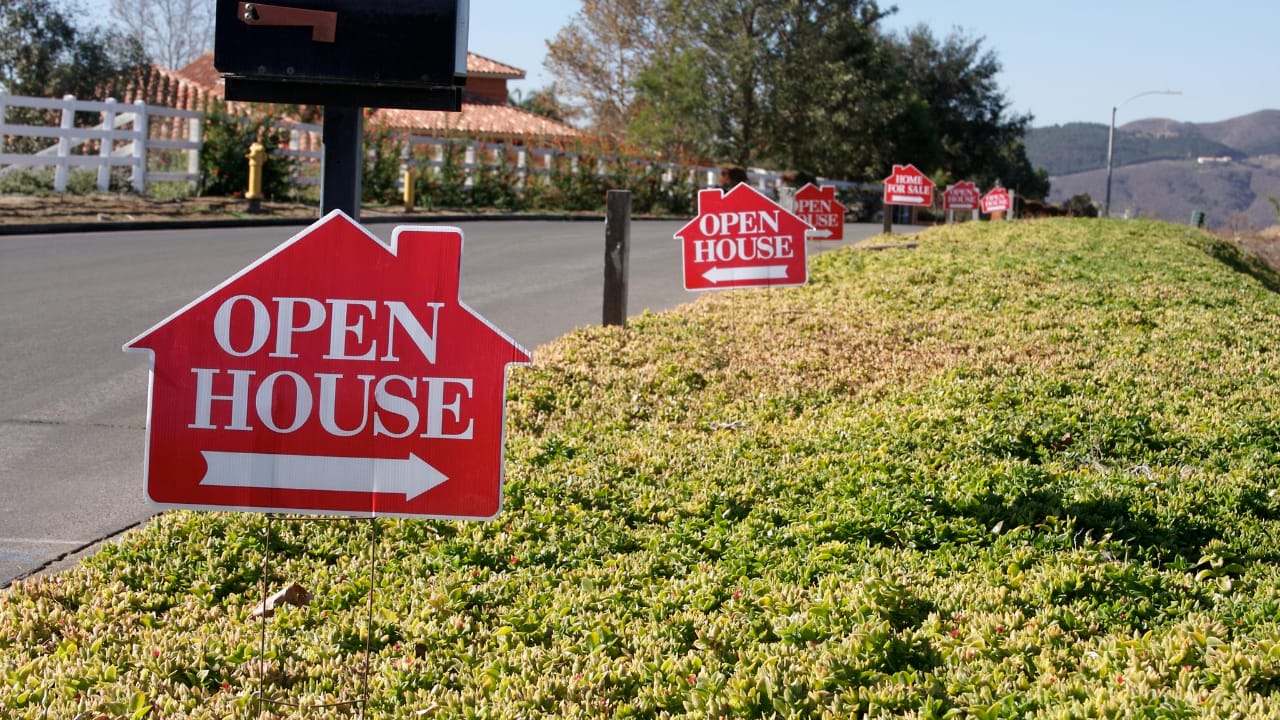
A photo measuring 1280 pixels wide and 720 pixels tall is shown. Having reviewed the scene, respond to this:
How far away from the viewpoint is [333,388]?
3775 mm

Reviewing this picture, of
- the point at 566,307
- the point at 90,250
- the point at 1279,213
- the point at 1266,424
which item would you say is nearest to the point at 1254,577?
the point at 1266,424

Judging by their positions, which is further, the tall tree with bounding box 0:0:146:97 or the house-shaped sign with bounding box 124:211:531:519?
the tall tree with bounding box 0:0:146:97

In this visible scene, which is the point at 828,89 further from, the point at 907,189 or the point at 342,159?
the point at 342,159

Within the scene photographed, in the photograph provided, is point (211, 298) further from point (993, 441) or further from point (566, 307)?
point (566, 307)

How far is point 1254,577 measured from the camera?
4.46 metres

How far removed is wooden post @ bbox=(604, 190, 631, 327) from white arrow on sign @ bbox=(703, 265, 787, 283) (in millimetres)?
732

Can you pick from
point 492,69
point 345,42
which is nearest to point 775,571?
point 345,42

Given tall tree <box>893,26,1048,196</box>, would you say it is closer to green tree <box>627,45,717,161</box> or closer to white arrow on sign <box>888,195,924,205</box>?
green tree <box>627,45,717,161</box>

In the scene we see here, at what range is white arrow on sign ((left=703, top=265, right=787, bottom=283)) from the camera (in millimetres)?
10336

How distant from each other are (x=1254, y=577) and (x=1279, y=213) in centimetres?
3925

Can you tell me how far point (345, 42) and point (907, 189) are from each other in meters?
18.0

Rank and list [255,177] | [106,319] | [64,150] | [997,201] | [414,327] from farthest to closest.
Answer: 1. [997,201]
2. [255,177]
3. [64,150]
4. [106,319]
5. [414,327]

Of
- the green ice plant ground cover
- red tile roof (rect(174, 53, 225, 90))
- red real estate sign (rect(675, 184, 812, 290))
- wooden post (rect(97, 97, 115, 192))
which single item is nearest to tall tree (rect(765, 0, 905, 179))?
red tile roof (rect(174, 53, 225, 90))

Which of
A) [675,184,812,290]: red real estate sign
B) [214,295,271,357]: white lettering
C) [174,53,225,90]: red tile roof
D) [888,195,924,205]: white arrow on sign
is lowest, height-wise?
[214,295,271,357]: white lettering
